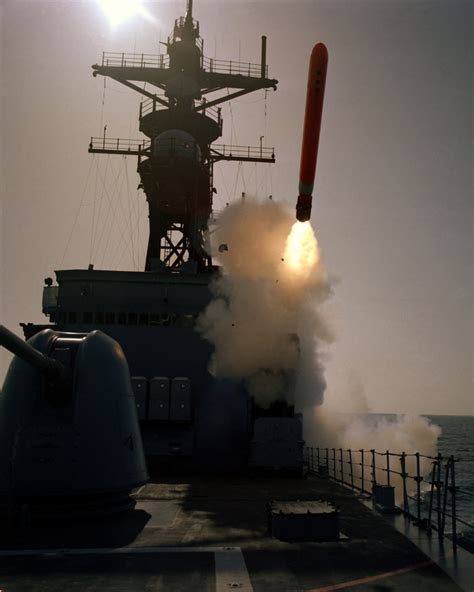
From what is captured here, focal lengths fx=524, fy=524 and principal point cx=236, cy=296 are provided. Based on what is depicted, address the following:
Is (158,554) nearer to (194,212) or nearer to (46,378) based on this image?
(46,378)

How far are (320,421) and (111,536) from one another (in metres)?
27.7

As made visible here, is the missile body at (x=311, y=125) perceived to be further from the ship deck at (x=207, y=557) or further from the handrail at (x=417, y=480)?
the ship deck at (x=207, y=557)

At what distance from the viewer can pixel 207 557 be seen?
283 inches

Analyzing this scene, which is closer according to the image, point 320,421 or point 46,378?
point 46,378

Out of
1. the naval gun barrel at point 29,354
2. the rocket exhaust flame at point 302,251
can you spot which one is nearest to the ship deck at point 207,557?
the naval gun barrel at point 29,354

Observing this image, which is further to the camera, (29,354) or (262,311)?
(262,311)

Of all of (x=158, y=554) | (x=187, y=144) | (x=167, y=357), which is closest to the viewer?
(x=158, y=554)

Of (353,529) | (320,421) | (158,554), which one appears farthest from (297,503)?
(320,421)

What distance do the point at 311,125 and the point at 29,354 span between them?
10.8 m

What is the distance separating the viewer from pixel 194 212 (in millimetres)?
29594

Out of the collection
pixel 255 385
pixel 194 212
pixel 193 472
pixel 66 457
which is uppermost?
pixel 194 212

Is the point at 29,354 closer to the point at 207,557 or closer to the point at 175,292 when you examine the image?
the point at 207,557

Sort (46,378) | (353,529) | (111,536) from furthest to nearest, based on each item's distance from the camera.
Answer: (46,378), (353,529), (111,536)

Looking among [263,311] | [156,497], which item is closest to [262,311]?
[263,311]
